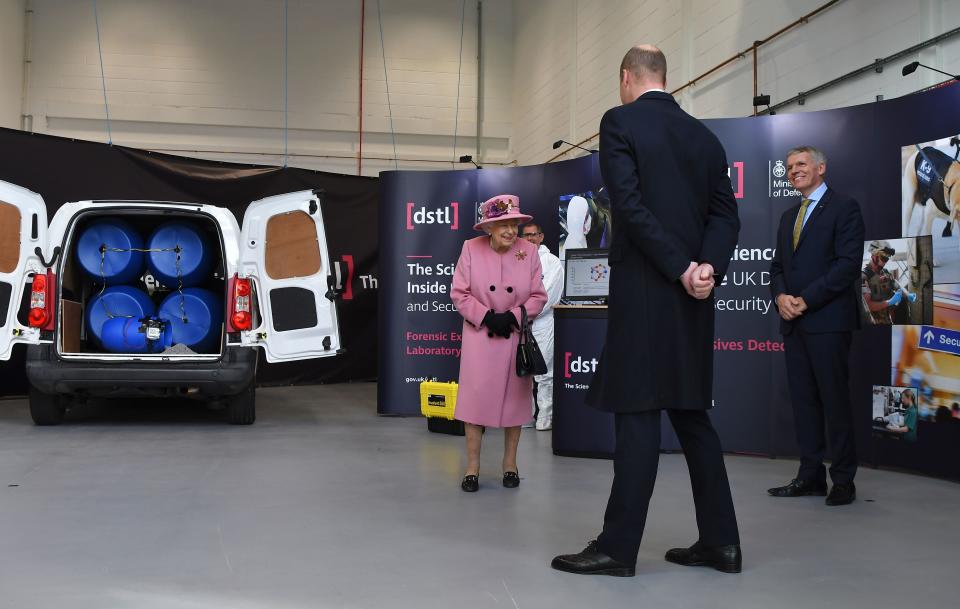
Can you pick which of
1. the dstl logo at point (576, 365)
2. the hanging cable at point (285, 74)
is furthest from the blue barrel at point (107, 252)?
the hanging cable at point (285, 74)

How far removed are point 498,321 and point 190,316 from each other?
3.32 metres

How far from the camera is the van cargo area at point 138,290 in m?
6.49

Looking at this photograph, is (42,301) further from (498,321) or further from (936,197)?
(936,197)

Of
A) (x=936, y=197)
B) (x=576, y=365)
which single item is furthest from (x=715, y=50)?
(x=576, y=365)

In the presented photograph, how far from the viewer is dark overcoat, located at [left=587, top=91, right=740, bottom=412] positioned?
9.14ft

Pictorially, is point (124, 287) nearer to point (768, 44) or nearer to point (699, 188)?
point (699, 188)

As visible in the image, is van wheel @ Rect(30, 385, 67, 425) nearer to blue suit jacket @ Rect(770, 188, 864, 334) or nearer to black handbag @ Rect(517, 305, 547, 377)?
black handbag @ Rect(517, 305, 547, 377)

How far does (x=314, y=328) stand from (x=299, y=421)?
0.93m

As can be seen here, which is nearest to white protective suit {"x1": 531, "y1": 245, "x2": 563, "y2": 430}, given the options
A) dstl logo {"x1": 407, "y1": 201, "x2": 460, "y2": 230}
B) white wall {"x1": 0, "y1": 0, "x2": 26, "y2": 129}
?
dstl logo {"x1": 407, "y1": 201, "x2": 460, "y2": 230}

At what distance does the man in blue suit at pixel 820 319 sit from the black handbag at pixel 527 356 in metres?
1.19

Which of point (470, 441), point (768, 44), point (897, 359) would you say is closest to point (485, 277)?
point (470, 441)

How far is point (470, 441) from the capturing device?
447 cm

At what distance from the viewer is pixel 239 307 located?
627 cm

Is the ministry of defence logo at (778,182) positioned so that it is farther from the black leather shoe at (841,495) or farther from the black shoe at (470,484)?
the black shoe at (470,484)
